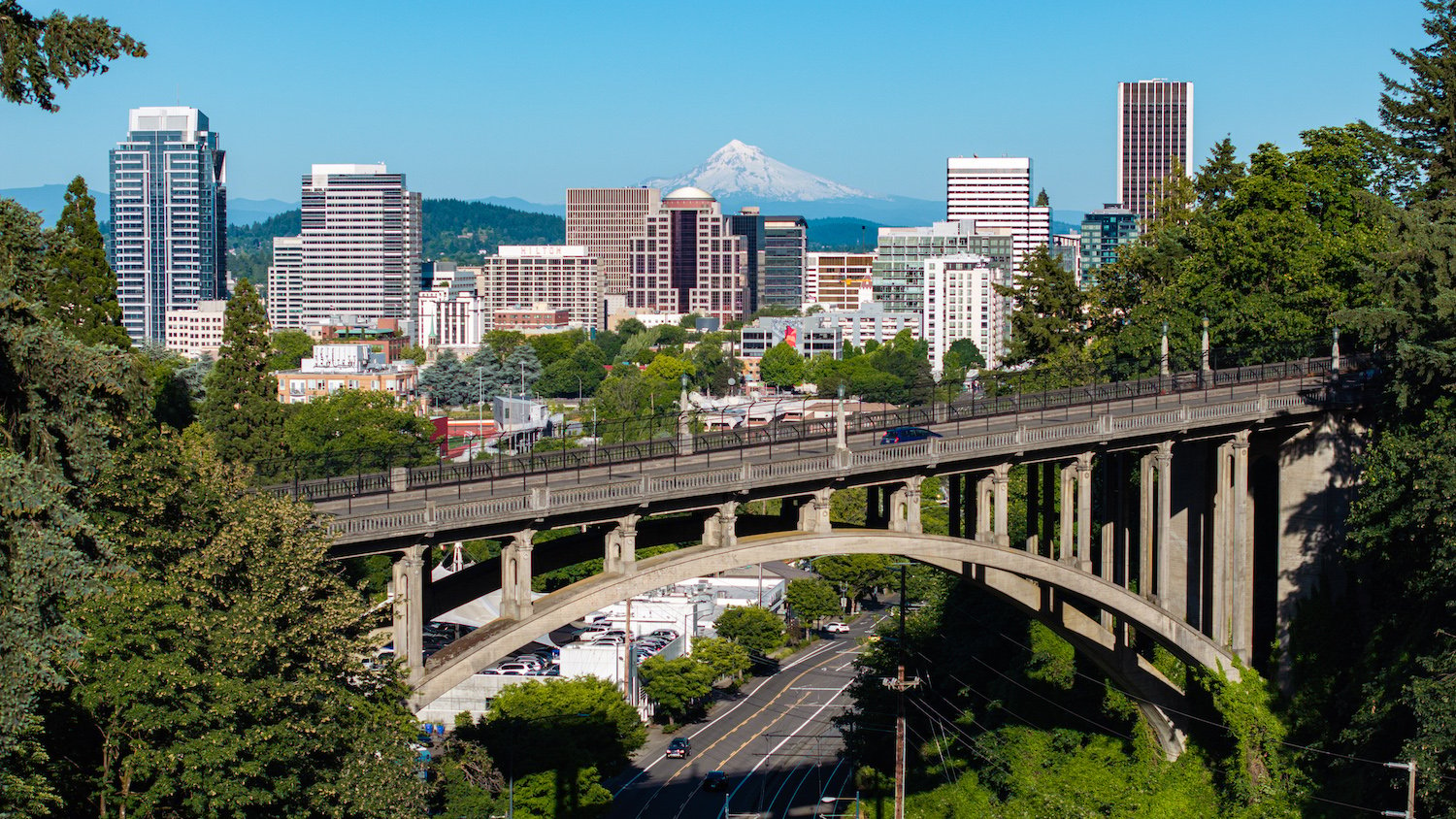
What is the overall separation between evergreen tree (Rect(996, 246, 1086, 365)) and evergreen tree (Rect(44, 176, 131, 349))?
42363mm

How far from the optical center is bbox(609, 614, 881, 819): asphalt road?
72312 mm

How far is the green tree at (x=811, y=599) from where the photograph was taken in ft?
360

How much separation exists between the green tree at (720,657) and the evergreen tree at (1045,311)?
839 inches

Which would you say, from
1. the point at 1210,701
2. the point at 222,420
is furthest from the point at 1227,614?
the point at 222,420

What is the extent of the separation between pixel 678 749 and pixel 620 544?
3922cm

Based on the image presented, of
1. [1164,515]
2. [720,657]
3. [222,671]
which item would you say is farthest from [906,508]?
[720,657]

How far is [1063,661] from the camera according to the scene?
6272cm

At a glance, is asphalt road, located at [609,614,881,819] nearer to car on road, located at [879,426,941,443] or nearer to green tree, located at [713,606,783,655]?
green tree, located at [713,606,783,655]

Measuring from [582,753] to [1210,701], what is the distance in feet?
73.7

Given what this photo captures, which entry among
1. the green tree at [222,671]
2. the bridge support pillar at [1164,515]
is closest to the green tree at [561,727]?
the bridge support pillar at [1164,515]

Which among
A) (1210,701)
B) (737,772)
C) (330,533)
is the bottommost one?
(737,772)

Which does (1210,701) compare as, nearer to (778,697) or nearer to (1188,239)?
(1188,239)

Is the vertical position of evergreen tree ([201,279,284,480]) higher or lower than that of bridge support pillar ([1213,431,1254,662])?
higher

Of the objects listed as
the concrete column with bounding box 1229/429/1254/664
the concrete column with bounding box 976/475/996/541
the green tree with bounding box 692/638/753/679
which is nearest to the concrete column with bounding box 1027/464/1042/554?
the concrete column with bounding box 976/475/996/541
